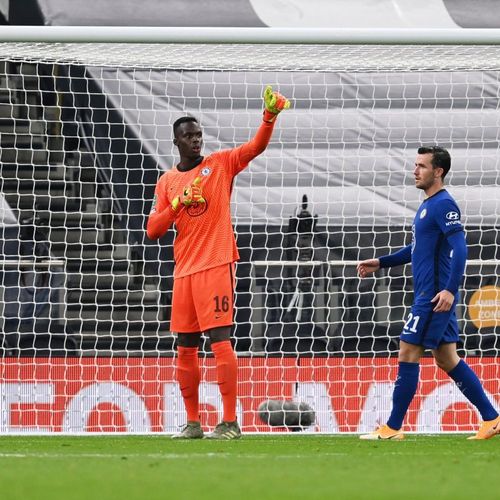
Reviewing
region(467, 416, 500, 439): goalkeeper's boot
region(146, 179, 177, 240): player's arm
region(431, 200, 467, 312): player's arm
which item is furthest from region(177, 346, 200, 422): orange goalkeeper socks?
region(467, 416, 500, 439): goalkeeper's boot

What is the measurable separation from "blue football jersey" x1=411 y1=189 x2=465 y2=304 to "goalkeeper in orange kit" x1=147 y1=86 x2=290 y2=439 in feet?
3.07

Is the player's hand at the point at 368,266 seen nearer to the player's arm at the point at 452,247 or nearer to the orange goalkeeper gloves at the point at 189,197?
the player's arm at the point at 452,247

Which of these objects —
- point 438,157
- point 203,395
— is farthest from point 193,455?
point 203,395

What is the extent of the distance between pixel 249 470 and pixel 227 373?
2136 millimetres

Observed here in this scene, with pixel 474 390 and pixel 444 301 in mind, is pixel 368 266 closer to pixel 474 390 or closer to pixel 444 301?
pixel 444 301

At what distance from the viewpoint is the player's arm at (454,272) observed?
6.11m

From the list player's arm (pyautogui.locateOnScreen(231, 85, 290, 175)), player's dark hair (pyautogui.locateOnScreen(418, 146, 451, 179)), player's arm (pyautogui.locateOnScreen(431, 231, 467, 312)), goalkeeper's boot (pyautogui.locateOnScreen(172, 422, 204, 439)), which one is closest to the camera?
player's arm (pyautogui.locateOnScreen(431, 231, 467, 312))

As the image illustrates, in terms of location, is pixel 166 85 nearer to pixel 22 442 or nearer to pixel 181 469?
pixel 22 442

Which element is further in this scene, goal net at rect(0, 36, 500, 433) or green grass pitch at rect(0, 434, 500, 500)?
goal net at rect(0, 36, 500, 433)

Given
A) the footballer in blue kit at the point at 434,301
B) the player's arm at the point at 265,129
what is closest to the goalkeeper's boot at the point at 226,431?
the footballer in blue kit at the point at 434,301

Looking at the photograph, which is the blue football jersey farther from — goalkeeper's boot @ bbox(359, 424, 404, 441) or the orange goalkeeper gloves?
the orange goalkeeper gloves

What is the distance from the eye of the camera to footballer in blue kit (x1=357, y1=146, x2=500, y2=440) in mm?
6246

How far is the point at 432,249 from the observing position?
6340 mm

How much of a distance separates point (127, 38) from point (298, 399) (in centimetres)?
266
